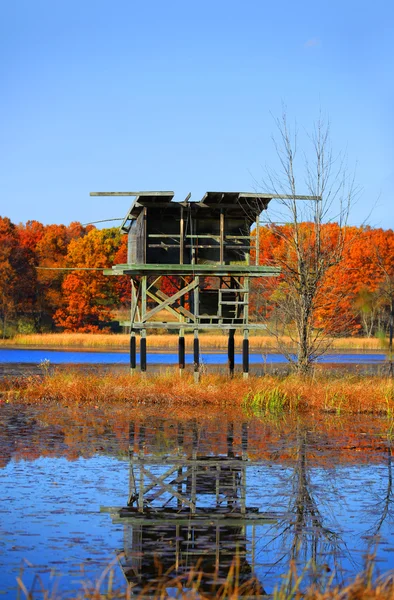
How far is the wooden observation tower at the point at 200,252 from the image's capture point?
2927cm

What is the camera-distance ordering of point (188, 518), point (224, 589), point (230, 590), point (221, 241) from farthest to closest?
point (221, 241)
point (188, 518)
point (224, 589)
point (230, 590)

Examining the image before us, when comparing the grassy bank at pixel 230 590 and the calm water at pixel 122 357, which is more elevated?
the calm water at pixel 122 357

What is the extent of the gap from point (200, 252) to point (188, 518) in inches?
737

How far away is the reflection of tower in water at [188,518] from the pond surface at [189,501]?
2 centimetres

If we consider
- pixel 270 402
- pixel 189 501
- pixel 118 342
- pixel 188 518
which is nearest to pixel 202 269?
pixel 270 402

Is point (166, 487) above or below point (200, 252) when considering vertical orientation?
below

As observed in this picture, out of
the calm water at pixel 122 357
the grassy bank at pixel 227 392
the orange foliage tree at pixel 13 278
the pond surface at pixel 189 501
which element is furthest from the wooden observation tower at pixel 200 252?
the orange foliage tree at pixel 13 278

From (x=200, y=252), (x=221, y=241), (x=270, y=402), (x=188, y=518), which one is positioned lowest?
(x=188, y=518)

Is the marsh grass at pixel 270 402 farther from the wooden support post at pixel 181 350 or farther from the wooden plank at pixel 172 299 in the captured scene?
the wooden support post at pixel 181 350

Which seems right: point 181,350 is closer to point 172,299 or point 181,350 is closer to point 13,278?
point 172,299

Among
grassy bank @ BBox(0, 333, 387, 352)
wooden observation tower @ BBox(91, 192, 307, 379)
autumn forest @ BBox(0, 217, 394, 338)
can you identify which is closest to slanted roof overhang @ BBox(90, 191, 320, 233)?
wooden observation tower @ BBox(91, 192, 307, 379)

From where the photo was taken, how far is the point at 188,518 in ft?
40.6

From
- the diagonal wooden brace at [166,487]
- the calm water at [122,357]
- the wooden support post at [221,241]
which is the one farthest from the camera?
the calm water at [122,357]

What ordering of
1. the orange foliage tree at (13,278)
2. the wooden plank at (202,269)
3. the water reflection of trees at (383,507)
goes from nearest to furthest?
the water reflection of trees at (383,507)
the wooden plank at (202,269)
the orange foliage tree at (13,278)
